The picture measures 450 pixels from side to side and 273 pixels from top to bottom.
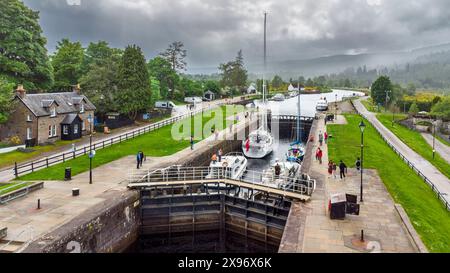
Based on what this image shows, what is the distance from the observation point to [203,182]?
2783 centimetres

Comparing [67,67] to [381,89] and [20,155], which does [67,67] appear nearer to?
[20,155]

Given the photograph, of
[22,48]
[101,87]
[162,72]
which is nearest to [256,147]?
[101,87]

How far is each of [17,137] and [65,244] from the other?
95.4 ft

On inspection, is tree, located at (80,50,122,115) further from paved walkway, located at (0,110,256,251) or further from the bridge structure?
the bridge structure

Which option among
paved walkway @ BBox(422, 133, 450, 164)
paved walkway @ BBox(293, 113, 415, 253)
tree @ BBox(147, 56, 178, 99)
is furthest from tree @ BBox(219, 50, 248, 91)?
paved walkway @ BBox(293, 113, 415, 253)

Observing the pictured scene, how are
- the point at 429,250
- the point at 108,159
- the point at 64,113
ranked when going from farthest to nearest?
the point at 64,113 < the point at 108,159 < the point at 429,250

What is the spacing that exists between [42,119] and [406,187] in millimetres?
37405

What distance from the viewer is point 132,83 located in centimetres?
5922

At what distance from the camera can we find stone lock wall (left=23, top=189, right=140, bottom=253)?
690 inches

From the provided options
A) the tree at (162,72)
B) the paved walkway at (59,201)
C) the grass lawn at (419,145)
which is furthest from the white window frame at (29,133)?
the tree at (162,72)

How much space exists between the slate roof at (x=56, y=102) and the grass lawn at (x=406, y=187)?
31.9 metres

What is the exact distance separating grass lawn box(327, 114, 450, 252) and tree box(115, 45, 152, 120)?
29535mm
